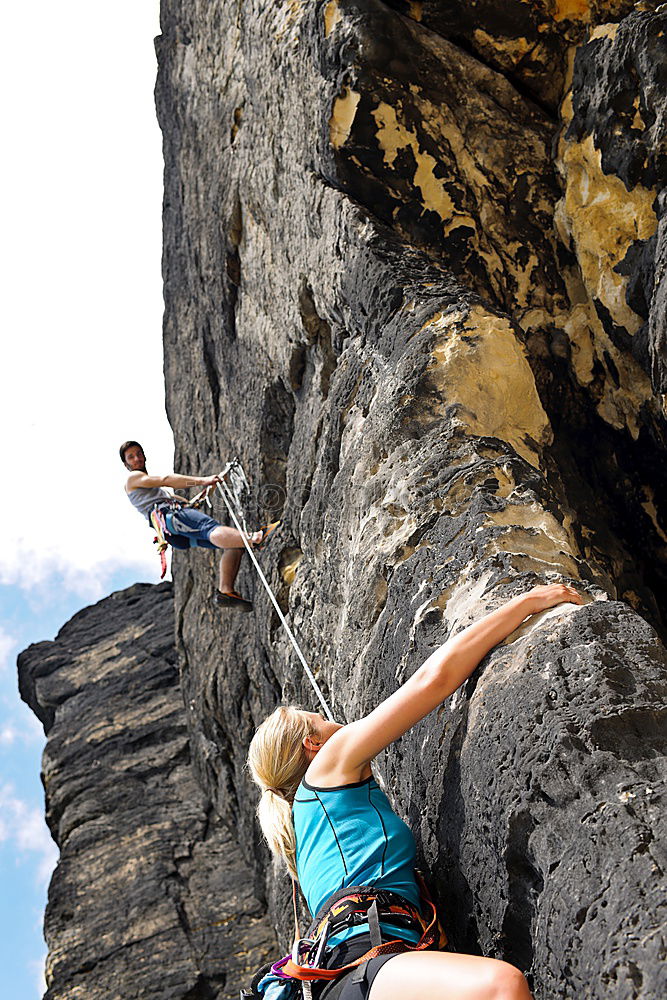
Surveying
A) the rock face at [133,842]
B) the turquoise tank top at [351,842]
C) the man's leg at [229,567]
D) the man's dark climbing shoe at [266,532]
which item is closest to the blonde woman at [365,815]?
the turquoise tank top at [351,842]

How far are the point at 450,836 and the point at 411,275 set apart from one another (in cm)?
345

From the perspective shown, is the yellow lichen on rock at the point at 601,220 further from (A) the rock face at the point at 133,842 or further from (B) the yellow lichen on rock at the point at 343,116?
(A) the rock face at the point at 133,842

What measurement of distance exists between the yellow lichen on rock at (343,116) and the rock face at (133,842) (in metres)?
8.95

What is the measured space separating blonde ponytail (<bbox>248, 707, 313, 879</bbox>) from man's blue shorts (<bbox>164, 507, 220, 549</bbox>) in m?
5.08

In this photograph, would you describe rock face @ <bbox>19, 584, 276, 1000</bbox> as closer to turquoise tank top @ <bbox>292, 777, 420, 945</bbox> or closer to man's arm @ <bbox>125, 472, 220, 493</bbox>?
man's arm @ <bbox>125, 472, 220, 493</bbox>

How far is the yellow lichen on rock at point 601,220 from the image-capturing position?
4.96 m

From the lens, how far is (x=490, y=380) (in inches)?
195

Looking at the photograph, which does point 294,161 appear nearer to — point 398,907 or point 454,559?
point 454,559

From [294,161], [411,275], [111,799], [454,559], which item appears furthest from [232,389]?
[111,799]

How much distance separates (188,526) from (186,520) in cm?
6

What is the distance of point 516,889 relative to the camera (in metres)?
2.94

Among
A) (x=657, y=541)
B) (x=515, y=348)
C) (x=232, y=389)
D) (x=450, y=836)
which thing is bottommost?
(x=450, y=836)

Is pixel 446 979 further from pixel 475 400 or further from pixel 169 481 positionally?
pixel 169 481

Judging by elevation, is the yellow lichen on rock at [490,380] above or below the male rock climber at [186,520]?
below
